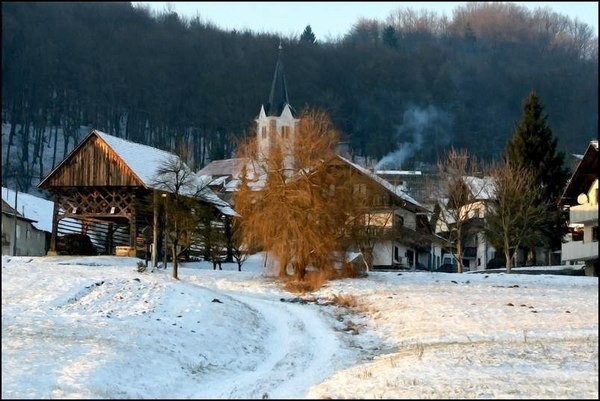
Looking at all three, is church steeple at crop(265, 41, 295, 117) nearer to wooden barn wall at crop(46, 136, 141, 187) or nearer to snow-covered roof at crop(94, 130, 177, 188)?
snow-covered roof at crop(94, 130, 177, 188)

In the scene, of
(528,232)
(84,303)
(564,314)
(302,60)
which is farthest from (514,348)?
(302,60)

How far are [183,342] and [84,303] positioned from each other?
6.95 metres

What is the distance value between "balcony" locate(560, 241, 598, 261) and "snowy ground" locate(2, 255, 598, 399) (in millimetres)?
10705

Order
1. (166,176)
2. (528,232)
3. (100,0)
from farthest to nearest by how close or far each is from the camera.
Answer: (528,232)
(166,176)
(100,0)

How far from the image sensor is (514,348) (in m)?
24.6

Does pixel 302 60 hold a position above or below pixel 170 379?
above

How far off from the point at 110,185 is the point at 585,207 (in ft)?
92.9

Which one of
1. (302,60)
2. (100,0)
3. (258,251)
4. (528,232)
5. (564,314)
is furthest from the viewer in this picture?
(302,60)

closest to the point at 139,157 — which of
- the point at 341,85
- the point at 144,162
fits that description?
the point at 144,162

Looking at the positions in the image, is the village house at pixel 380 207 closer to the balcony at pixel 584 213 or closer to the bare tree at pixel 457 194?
the bare tree at pixel 457 194

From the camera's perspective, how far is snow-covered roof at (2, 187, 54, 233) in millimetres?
73713

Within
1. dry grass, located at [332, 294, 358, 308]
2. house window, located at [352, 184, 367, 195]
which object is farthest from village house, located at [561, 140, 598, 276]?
→ dry grass, located at [332, 294, 358, 308]

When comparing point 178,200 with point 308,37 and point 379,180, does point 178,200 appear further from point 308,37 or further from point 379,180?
point 308,37

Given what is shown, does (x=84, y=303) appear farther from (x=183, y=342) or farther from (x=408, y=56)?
(x=408, y=56)
